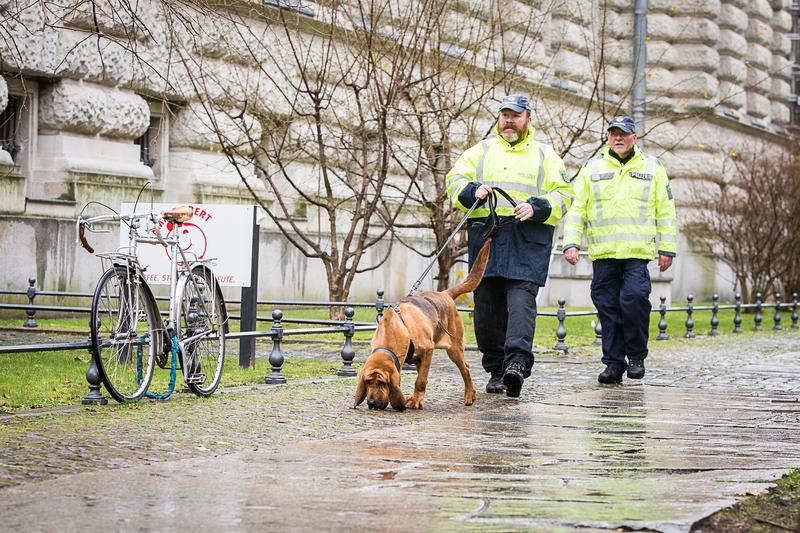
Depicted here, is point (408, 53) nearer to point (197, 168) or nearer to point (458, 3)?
point (458, 3)

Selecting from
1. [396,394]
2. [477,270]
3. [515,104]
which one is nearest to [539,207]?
[477,270]

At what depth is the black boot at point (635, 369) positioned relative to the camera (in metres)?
10.7

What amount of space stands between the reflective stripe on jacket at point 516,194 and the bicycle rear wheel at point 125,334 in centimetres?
230

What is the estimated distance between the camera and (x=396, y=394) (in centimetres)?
787

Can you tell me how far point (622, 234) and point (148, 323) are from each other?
4117 millimetres

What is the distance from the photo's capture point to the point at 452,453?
20.3 ft

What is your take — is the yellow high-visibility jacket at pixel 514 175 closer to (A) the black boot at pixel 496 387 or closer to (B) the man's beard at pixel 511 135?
(B) the man's beard at pixel 511 135

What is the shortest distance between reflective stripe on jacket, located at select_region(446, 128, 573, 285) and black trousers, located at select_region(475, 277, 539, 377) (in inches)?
5.0

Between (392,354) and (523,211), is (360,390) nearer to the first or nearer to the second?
(392,354)

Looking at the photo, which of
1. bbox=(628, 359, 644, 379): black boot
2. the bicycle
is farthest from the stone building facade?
bbox=(628, 359, 644, 379): black boot

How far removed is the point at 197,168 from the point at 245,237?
736cm

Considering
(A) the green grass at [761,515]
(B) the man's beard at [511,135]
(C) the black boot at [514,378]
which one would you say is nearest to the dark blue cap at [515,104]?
(B) the man's beard at [511,135]

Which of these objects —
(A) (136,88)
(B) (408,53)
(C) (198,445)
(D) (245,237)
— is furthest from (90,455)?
(A) (136,88)

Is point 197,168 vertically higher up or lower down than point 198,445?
higher up
